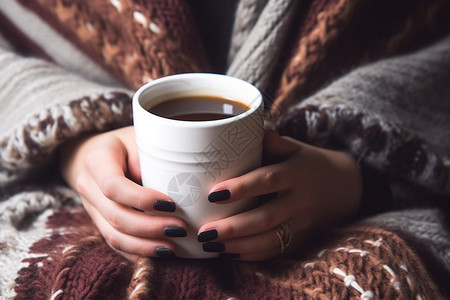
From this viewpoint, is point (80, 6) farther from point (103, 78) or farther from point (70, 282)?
point (70, 282)

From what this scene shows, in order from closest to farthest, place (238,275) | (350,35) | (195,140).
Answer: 1. (195,140)
2. (238,275)
3. (350,35)

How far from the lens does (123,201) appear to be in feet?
1.54

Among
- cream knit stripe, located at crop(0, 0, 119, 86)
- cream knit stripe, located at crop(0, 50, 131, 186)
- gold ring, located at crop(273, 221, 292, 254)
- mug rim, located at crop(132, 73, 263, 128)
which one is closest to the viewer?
mug rim, located at crop(132, 73, 263, 128)

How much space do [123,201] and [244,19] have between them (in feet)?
1.10

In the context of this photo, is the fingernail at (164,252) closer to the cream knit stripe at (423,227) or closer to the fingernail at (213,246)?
the fingernail at (213,246)

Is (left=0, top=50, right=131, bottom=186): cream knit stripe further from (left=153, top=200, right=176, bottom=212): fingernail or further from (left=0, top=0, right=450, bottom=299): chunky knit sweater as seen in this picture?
(left=153, top=200, right=176, bottom=212): fingernail

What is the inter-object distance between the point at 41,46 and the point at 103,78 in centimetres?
10

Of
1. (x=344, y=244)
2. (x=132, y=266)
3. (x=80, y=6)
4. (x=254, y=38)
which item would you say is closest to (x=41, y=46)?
(x=80, y=6)

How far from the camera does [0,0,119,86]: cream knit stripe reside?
2.54 ft

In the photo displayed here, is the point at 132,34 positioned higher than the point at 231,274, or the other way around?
the point at 132,34

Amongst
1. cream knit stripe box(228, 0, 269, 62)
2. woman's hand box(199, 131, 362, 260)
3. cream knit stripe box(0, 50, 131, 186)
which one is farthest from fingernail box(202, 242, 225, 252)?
cream knit stripe box(228, 0, 269, 62)

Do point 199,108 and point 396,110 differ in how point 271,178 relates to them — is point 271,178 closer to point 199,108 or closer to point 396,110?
point 199,108

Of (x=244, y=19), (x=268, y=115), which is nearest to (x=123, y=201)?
(x=268, y=115)

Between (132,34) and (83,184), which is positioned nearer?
(83,184)
